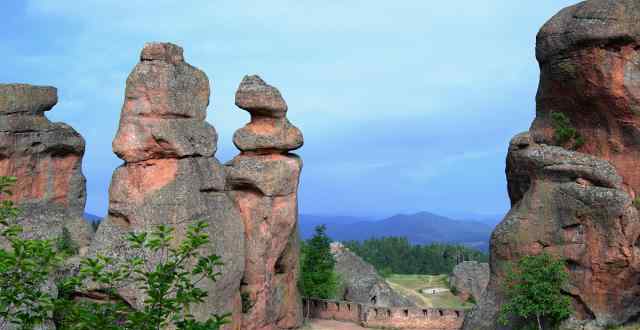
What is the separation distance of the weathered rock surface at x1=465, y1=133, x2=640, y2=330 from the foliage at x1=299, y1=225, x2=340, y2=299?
1188cm

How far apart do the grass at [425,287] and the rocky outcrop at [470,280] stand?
85 centimetres

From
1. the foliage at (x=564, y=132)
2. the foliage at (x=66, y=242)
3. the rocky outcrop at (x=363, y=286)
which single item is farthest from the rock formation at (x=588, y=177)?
the foliage at (x=66, y=242)

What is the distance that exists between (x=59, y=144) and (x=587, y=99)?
25341 mm

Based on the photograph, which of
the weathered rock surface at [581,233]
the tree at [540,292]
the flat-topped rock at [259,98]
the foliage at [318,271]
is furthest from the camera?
the foliage at [318,271]

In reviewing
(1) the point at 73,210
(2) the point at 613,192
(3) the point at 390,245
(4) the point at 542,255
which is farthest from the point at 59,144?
(3) the point at 390,245

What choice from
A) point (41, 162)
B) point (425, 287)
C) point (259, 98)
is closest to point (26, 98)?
point (41, 162)

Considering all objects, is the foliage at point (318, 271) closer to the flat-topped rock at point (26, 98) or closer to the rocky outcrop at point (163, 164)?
the rocky outcrop at point (163, 164)

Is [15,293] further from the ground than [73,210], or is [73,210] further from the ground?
[73,210]

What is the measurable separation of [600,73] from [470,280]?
1114 inches

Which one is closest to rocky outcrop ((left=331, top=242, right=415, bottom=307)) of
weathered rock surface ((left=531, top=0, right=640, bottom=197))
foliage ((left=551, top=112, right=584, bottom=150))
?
foliage ((left=551, top=112, right=584, bottom=150))

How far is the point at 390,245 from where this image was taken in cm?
10550

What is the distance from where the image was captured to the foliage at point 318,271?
39625mm

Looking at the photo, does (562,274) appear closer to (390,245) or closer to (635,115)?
(635,115)

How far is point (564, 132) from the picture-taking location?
3100 centimetres
